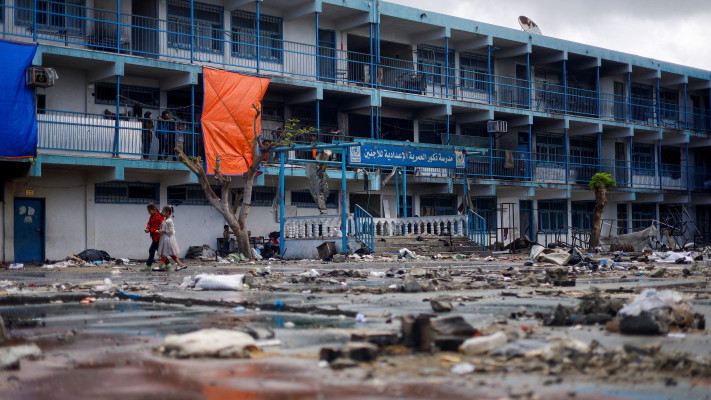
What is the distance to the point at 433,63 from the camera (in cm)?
3531

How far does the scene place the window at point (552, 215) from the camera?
38.6m

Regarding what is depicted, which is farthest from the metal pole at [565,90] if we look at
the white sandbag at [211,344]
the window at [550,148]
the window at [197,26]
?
the white sandbag at [211,344]

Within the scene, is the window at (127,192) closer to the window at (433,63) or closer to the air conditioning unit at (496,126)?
the window at (433,63)

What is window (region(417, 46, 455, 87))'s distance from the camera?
114 feet

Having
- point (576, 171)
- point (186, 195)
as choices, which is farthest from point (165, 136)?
point (576, 171)

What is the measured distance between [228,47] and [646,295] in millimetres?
24718

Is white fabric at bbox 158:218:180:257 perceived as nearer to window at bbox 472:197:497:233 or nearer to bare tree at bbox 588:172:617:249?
bare tree at bbox 588:172:617:249

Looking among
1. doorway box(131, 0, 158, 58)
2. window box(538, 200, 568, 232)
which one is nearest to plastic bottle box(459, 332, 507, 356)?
doorway box(131, 0, 158, 58)

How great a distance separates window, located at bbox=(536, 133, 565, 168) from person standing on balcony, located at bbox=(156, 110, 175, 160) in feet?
63.9

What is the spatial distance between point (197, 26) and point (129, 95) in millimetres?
3380

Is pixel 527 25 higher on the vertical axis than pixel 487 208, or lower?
higher

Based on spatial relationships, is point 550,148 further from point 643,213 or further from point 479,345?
point 479,345

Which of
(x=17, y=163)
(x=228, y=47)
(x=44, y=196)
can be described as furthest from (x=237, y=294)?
(x=228, y=47)

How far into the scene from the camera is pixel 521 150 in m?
Result: 38.8
